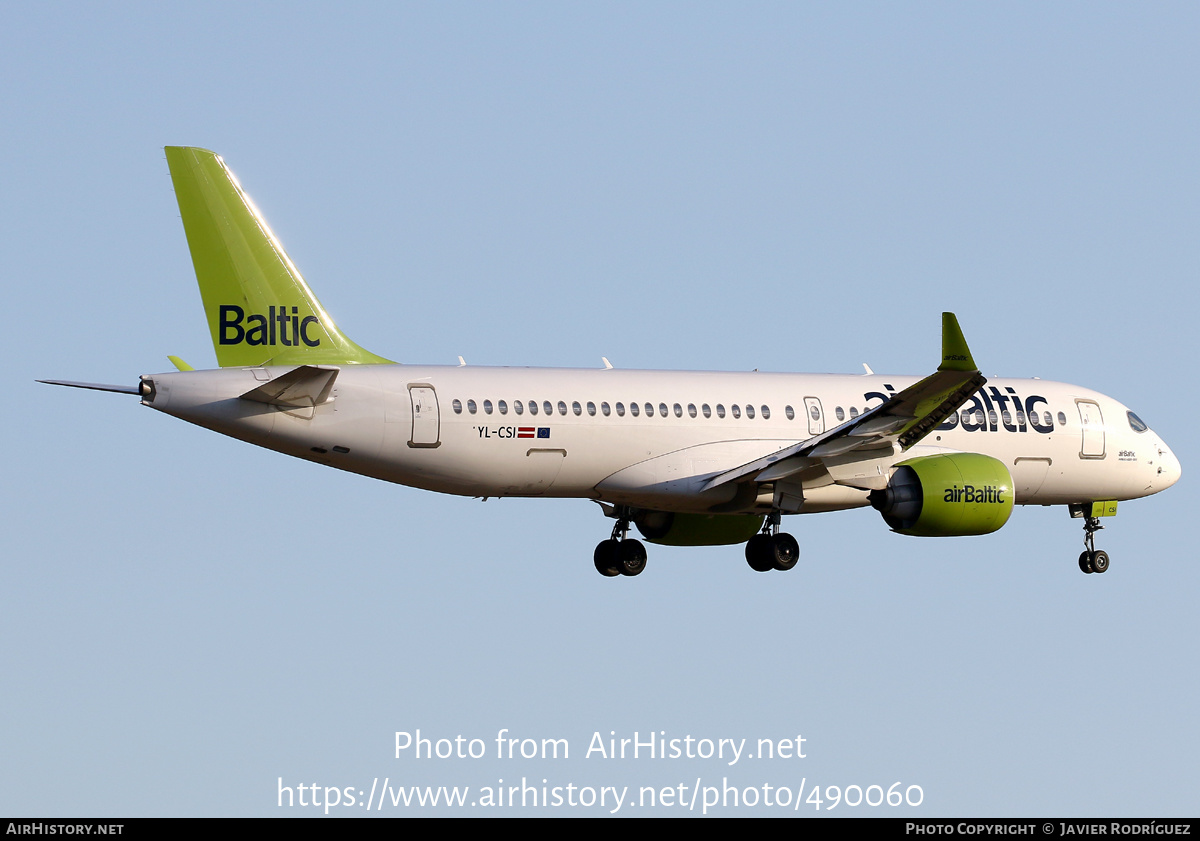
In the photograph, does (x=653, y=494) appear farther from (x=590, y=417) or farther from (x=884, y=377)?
(x=884, y=377)

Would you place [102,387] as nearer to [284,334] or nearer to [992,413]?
[284,334]

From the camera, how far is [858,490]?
31.6 meters

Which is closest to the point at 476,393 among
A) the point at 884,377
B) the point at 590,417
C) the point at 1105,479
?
the point at 590,417

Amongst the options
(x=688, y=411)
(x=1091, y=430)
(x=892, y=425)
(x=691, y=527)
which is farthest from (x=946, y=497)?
(x=1091, y=430)

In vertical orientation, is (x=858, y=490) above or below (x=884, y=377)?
below

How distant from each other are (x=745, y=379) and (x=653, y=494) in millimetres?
3718

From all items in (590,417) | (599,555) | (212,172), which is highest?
(212,172)

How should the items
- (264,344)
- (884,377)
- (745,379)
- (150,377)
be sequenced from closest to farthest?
(150,377) → (264,344) → (745,379) → (884,377)

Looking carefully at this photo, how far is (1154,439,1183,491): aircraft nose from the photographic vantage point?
35938 millimetres

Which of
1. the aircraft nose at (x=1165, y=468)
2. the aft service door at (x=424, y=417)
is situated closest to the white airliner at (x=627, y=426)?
the aft service door at (x=424, y=417)

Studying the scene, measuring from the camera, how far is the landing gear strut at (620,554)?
109ft

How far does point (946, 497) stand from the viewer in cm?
2980

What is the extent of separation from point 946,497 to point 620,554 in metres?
7.15

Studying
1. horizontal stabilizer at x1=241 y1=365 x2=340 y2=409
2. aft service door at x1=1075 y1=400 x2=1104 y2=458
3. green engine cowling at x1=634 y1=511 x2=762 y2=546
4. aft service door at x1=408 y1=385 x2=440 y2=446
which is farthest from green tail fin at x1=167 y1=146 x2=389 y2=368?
aft service door at x1=1075 y1=400 x2=1104 y2=458
